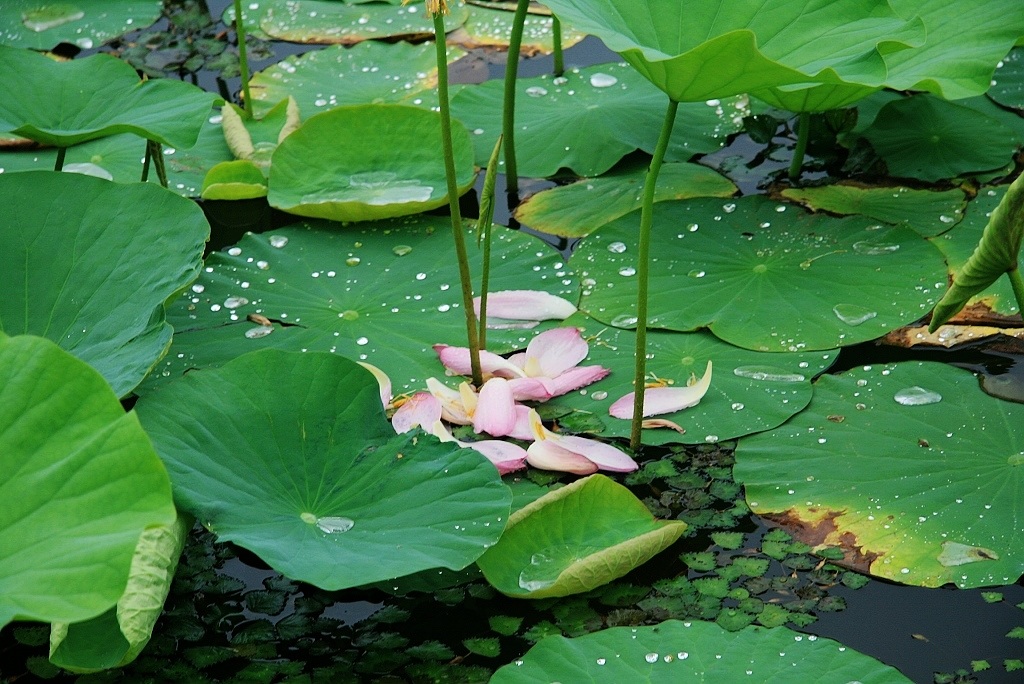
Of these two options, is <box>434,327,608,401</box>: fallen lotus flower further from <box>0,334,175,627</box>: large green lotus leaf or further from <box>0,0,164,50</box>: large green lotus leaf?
<box>0,0,164,50</box>: large green lotus leaf

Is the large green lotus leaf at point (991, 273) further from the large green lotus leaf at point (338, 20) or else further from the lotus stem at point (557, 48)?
the large green lotus leaf at point (338, 20)

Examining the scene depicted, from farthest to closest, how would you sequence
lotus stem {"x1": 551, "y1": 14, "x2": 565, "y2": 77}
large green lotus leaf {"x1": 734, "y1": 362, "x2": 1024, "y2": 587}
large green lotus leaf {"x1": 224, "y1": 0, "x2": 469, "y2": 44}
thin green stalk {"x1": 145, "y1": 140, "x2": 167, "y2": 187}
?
large green lotus leaf {"x1": 224, "y1": 0, "x2": 469, "y2": 44}
lotus stem {"x1": 551, "y1": 14, "x2": 565, "y2": 77}
thin green stalk {"x1": 145, "y1": 140, "x2": 167, "y2": 187}
large green lotus leaf {"x1": 734, "y1": 362, "x2": 1024, "y2": 587}

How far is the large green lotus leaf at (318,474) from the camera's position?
4.65ft

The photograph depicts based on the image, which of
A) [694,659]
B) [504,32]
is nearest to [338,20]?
[504,32]

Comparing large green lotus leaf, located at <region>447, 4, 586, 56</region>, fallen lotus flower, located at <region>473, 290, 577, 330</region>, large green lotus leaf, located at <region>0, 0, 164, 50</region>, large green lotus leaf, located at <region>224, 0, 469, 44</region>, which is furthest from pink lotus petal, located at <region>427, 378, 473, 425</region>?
large green lotus leaf, located at <region>0, 0, 164, 50</region>

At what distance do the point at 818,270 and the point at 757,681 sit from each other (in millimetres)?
1062

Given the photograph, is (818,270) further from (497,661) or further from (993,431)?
(497,661)

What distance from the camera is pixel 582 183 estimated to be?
8.32 ft

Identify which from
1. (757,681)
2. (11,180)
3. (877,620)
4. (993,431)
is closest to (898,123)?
(993,431)

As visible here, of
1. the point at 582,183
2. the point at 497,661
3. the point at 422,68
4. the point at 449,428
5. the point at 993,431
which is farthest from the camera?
the point at 422,68

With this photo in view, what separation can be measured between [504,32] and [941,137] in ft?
4.59

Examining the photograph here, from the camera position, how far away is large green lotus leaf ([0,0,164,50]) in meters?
3.29

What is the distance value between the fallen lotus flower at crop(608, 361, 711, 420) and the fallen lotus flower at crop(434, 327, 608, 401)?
102 mm

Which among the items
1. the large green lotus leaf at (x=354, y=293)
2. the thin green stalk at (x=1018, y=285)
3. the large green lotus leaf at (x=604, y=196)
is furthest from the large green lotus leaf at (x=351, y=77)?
the thin green stalk at (x=1018, y=285)
